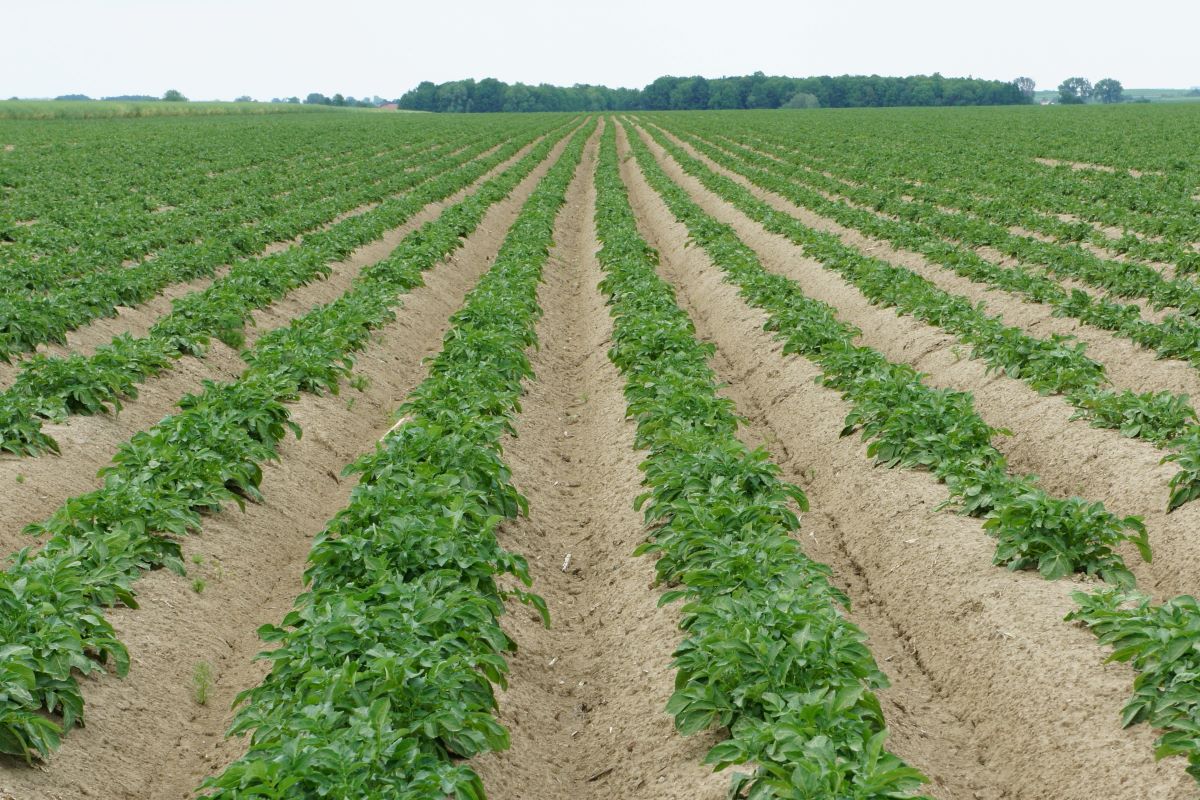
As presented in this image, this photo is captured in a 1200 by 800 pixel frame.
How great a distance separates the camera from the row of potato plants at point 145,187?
19906mm

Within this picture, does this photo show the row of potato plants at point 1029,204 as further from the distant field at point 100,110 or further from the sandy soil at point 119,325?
the distant field at point 100,110

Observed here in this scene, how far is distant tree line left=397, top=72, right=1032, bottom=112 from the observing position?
488ft

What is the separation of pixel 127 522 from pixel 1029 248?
1649cm

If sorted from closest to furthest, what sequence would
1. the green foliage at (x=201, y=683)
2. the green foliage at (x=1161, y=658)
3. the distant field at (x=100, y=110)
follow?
the green foliage at (x=1161, y=658) → the green foliage at (x=201, y=683) → the distant field at (x=100, y=110)

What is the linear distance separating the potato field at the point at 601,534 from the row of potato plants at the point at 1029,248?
17cm

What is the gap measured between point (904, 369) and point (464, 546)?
19.2 ft

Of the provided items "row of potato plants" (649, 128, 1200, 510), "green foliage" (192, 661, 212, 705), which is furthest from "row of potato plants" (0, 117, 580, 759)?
"row of potato plants" (649, 128, 1200, 510)

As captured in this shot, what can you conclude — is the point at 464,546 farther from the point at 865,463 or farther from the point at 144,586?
the point at 865,463

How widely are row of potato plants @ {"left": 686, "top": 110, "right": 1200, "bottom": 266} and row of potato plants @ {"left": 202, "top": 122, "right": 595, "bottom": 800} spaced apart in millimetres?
14544

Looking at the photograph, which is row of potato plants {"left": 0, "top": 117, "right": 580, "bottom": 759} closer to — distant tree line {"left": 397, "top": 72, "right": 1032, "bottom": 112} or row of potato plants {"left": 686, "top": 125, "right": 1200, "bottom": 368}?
row of potato plants {"left": 686, "top": 125, "right": 1200, "bottom": 368}

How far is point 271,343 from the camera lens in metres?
12.6

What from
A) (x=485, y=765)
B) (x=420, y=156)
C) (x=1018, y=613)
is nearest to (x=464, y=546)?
(x=485, y=765)

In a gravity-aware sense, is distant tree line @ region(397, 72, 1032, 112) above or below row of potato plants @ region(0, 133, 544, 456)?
below

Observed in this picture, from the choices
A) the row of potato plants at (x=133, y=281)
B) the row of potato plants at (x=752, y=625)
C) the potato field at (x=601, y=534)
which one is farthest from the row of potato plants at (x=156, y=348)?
the row of potato plants at (x=752, y=625)
